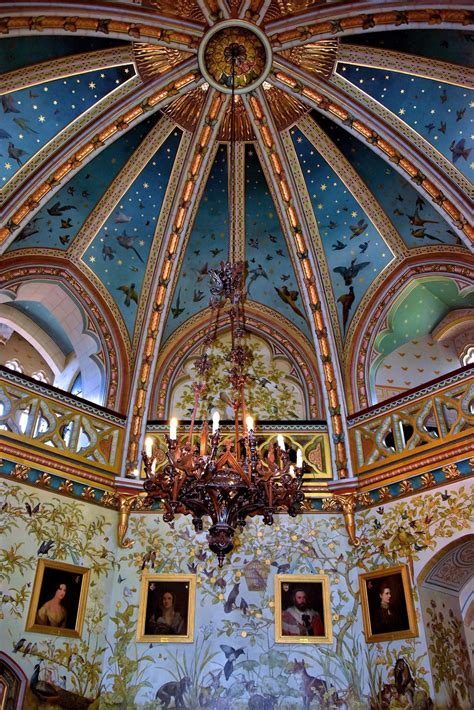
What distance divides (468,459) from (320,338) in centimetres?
417

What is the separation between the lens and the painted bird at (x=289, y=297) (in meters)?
13.8

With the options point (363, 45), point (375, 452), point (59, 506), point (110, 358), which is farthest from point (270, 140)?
point (59, 506)

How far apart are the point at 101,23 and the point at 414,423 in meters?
8.29

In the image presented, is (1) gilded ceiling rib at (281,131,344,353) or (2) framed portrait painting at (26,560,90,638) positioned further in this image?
(1) gilded ceiling rib at (281,131,344,353)

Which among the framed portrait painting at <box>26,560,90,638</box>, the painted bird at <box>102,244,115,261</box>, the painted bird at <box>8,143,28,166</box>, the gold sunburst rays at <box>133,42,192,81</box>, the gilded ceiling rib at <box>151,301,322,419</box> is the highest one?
the gold sunburst rays at <box>133,42,192,81</box>

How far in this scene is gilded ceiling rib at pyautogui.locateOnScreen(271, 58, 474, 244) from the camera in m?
11.2

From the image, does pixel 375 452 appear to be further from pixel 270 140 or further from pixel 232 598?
pixel 270 140

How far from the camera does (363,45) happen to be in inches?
430

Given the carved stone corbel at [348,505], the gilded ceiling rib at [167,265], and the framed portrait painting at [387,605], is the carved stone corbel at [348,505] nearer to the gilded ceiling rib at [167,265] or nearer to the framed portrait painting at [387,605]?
the framed portrait painting at [387,605]

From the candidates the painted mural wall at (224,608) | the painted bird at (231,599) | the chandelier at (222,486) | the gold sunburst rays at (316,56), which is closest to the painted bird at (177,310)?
the painted mural wall at (224,608)

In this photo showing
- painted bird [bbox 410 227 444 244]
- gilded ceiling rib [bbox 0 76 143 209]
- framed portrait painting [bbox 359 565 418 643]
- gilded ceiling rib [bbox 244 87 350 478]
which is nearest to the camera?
framed portrait painting [bbox 359 565 418 643]

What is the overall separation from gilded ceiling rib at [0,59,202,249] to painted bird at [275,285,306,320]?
4500 mm

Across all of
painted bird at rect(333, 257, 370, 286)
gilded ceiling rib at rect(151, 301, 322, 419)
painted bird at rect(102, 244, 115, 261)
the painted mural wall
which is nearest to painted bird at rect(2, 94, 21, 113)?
painted bird at rect(102, 244, 115, 261)

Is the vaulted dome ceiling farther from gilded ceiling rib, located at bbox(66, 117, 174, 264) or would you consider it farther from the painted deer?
the painted deer
